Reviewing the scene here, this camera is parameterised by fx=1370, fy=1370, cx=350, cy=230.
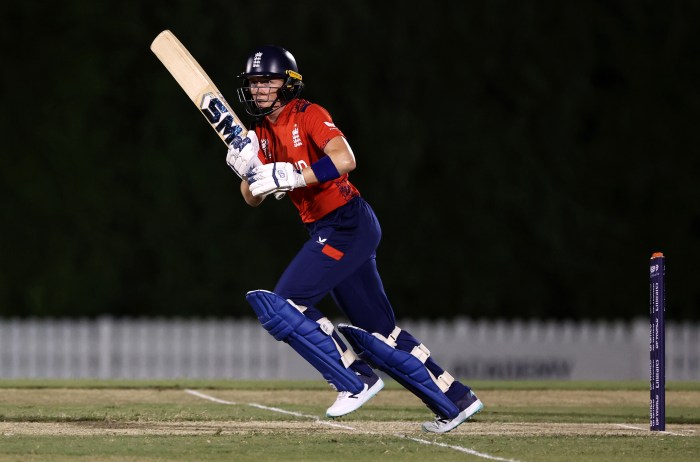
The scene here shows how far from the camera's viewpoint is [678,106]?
1958cm

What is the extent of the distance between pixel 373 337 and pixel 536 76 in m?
12.0

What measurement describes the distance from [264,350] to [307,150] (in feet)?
34.6

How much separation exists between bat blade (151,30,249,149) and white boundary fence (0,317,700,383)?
9749 mm

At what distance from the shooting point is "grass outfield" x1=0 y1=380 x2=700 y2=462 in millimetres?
6707

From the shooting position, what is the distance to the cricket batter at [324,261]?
739 centimetres

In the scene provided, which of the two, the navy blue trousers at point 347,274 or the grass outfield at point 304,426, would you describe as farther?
the navy blue trousers at point 347,274

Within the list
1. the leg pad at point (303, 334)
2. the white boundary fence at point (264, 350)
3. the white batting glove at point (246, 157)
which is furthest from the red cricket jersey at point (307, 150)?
the white boundary fence at point (264, 350)

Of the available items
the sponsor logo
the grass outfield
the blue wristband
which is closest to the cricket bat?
the sponsor logo

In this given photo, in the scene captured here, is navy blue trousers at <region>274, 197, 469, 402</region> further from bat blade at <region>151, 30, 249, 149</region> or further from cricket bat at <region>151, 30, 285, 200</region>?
bat blade at <region>151, 30, 249, 149</region>

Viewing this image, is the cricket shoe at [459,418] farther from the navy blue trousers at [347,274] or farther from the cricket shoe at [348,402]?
the cricket shoe at [348,402]

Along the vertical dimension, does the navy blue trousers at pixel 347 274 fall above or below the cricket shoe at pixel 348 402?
above

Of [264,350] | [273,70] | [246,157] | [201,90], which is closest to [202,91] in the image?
[201,90]

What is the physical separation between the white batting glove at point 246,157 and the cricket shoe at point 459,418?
1.78 metres

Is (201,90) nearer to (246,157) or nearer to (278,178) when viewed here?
(246,157)
